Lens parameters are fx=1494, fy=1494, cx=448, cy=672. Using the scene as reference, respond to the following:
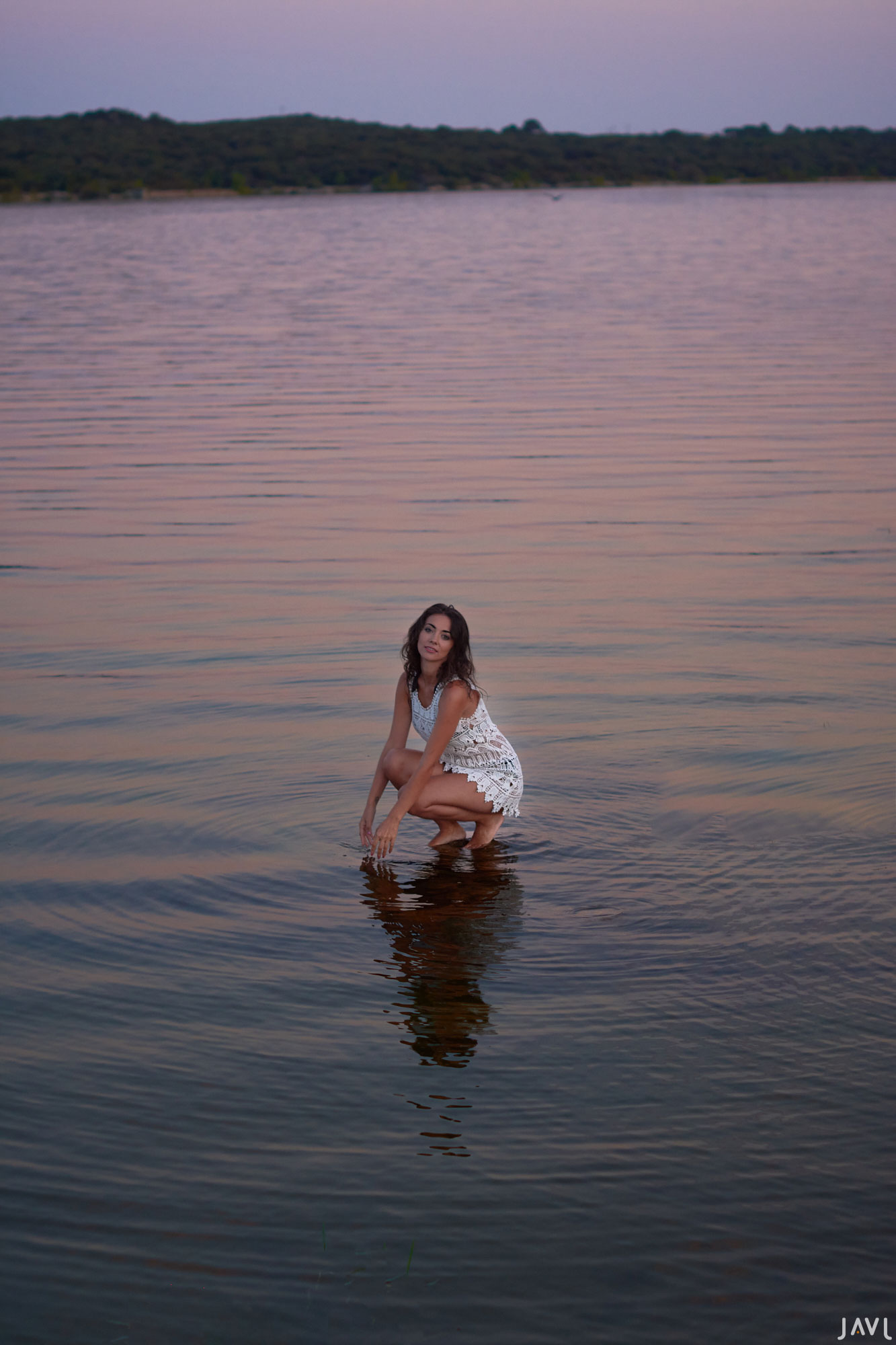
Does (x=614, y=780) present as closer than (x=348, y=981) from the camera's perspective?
No

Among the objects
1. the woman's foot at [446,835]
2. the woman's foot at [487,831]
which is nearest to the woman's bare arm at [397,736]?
the woman's foot at [446,835]

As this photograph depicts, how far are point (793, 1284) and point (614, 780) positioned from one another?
12.3 ft

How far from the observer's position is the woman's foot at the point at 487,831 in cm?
665

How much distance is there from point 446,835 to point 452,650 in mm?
957

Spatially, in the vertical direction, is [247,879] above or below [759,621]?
below

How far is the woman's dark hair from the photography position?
6.21 metres

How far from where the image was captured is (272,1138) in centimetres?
429

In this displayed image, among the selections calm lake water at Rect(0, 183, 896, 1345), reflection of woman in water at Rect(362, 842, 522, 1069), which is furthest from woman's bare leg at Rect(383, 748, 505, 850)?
calm lake water at Rect(0, 183, 896, 1345)

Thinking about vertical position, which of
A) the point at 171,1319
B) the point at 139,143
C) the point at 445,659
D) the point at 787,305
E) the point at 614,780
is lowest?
the point at 171,1319

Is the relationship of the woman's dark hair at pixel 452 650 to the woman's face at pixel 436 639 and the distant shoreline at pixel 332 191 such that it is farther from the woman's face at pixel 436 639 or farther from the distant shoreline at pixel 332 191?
the distant shoreline at pixel 332 191

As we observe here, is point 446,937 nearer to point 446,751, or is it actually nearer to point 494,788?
point 494,788

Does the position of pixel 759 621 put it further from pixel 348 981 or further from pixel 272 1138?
pixel 272 1138

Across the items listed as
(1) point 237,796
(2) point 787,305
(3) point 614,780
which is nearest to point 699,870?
(3) point 614,780

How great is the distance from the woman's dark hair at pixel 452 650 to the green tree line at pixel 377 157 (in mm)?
120068
